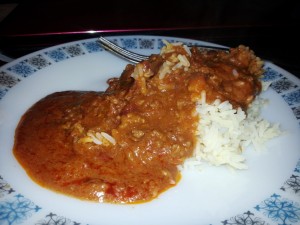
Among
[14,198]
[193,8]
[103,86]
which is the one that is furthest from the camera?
[193,8]

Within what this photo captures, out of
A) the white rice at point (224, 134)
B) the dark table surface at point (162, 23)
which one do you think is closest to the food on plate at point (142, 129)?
the white rice at point (224, 134)

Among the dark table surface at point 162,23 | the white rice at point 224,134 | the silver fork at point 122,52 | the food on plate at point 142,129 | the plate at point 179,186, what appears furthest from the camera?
the dark table surface at point 162,23

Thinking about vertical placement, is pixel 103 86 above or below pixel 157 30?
below

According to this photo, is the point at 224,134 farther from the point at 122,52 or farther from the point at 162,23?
the point at 162,23

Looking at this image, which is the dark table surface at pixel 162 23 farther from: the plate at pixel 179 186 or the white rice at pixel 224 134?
the white rice at pixel 224 134

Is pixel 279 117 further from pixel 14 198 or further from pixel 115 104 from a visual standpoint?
pixel 14 198

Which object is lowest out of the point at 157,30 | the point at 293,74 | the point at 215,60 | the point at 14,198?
the point at 14,198

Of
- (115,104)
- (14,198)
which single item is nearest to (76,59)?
(115,104)

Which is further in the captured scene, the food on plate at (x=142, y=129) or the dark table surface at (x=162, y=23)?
the dark table surface at (x=162, y=23)
